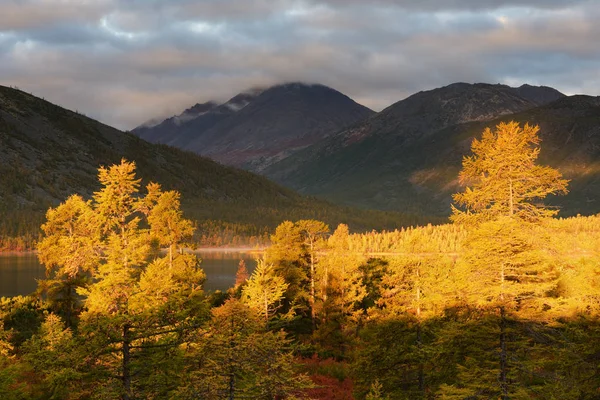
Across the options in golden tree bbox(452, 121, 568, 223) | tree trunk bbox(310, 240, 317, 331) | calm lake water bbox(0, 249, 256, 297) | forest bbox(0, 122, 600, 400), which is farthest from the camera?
calm lake water bbox(0, 249, 256, 297)

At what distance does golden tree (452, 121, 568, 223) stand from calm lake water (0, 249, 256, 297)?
44698 mm

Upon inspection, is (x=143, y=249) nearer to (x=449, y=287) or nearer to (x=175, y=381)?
(x=175, y=381)

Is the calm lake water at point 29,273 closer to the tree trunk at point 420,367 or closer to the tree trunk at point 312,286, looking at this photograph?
the tree trunk at point 312,286

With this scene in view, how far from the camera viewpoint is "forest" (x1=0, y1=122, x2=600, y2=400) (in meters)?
16.5

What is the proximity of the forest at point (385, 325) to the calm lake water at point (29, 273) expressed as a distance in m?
40.1

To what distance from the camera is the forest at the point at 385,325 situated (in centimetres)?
1655

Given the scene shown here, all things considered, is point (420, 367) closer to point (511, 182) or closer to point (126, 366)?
point (511, 182)

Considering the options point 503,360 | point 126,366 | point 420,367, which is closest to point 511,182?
point 420,367

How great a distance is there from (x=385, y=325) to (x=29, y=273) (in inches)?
4069

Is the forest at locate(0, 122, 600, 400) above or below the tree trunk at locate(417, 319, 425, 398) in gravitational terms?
above

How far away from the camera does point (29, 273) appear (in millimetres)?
111875

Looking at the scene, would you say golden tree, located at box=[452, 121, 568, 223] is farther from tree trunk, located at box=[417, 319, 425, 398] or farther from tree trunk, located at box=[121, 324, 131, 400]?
tree trunk, located at box=[121, 324, 131, 400]

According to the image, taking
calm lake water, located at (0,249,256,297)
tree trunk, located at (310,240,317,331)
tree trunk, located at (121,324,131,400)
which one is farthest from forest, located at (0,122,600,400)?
calm lake water, located at (0,249,256,297)

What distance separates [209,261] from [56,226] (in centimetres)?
11461
